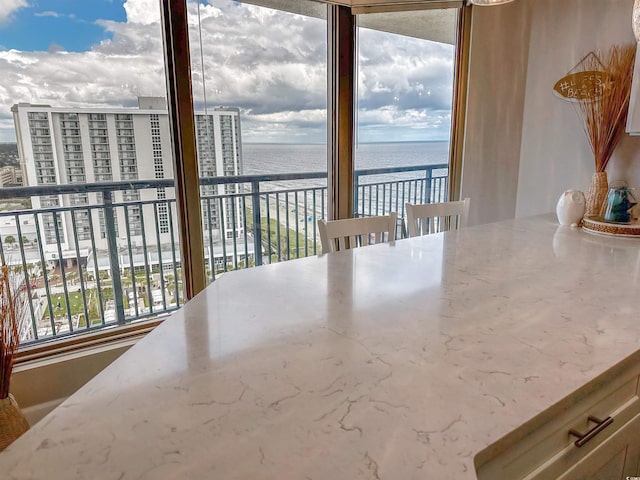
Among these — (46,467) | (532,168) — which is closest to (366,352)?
(46,467)

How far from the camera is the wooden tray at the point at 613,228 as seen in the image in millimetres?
1824

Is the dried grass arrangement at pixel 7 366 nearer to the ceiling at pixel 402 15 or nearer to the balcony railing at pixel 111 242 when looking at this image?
the balcony railing at pixel 111 242

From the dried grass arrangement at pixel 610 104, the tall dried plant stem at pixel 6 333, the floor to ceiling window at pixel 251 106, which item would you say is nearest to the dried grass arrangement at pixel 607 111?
the dried grass arrangement at pixel 610 104

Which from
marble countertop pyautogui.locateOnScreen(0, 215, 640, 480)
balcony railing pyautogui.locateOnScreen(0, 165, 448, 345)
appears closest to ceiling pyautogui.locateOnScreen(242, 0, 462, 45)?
balcony railing pyautogui.locateOnScreen(0, 165, 448, 345)

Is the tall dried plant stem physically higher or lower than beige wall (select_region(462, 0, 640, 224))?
lower

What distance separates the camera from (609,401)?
35.1 inches

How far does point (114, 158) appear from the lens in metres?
2.11

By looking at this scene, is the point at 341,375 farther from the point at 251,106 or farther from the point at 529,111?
the point at 529,111

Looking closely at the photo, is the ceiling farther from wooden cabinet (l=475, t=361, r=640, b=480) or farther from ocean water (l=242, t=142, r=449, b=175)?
wooden cabinet (l=475, t=361, r=640, b=480)

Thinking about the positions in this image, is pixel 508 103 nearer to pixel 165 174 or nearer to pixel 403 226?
pixel 403 226

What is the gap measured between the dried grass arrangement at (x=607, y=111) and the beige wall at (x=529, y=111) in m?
0.10

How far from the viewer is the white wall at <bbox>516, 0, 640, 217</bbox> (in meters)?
2.18

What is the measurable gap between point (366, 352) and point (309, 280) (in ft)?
1.58

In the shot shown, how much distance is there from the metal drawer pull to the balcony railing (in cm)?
201
